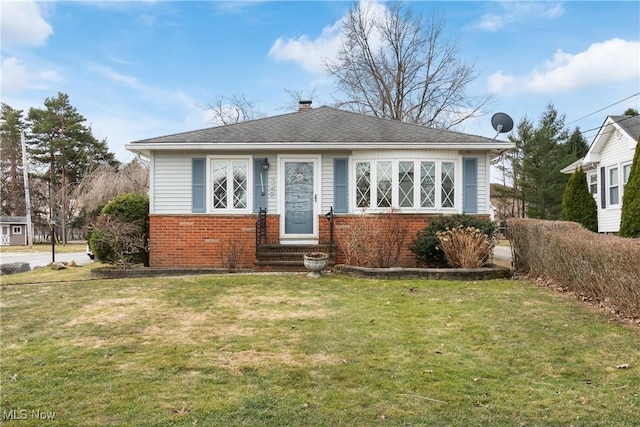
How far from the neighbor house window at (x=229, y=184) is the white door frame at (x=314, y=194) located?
33.0 inches

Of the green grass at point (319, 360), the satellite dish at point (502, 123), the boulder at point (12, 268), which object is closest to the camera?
the green grass at point (319, 360)

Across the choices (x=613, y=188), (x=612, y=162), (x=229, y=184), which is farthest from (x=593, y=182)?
(x=229, y=184)

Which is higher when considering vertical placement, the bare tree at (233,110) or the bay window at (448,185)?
the bare tree at (233,110)

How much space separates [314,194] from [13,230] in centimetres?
4548

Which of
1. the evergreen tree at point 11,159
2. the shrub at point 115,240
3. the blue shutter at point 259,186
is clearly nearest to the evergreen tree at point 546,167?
the blue shutter at point 259,186

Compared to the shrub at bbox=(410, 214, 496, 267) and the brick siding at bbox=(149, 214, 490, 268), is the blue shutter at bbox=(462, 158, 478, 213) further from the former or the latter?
the brick siding at bbox=(149, 214, 490, 268)

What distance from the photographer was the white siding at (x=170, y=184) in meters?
10.7

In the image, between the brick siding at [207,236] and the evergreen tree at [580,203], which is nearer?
the brick siding at [207,236]

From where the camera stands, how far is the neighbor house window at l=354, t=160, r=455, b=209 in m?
10.6

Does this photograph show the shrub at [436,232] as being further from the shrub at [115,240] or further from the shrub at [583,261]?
the shrub at [115,240]

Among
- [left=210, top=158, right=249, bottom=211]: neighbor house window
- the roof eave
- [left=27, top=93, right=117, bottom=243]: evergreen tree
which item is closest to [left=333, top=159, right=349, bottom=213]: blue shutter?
the roof eave

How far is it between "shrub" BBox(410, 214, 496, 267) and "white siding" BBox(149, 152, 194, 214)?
5622mm

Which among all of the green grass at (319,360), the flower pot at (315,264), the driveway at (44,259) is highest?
the flower pot at (315,264)

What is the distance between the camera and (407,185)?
10633 mm
